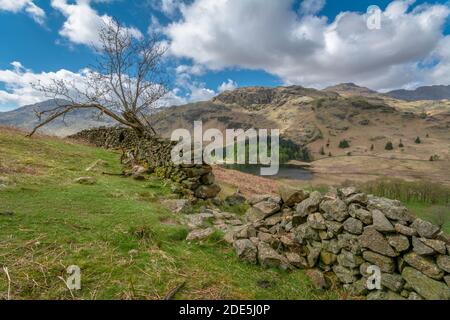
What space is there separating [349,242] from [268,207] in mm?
2830

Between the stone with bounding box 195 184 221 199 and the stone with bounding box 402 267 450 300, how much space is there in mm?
8991

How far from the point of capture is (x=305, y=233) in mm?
6977

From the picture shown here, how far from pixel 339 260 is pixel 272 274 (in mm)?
1607

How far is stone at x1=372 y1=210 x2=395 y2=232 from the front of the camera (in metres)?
5.51

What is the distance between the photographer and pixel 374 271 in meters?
5.61

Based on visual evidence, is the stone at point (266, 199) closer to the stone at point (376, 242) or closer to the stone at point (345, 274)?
the stone at point (345, 274)

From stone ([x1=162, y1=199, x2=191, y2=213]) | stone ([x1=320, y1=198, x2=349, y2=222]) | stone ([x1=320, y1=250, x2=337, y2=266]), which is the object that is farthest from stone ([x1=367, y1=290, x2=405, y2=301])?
stone ([x1=162, y1=199, x2=191, y2=213])

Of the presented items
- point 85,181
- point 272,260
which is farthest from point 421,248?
point 85,181

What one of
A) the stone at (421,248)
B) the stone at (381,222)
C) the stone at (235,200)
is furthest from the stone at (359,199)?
the stone at (235,200)

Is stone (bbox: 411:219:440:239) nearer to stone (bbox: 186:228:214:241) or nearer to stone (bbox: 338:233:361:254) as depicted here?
stone (bbox: 338:233:361:254)

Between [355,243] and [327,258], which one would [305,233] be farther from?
[355,243]

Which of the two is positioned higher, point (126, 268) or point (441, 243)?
point (441, 243)
